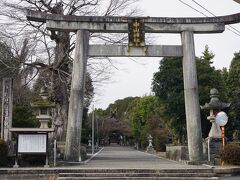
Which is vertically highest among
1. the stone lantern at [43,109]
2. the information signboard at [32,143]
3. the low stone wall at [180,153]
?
the stone lantern at [43,109]

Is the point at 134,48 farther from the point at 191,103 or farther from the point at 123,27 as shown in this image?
the point at 191,103

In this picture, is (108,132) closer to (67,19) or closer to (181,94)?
(181,94)

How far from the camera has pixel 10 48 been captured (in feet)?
104

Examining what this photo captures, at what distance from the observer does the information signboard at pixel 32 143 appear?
1920cm

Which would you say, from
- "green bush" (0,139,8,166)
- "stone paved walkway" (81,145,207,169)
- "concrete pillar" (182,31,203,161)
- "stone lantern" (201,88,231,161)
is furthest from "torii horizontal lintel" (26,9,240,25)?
"stone paved walkway" (81,145,207,169)

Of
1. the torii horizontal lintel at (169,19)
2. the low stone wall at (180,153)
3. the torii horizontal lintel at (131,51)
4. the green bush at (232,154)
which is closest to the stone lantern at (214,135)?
the low stone wall at (180,153)

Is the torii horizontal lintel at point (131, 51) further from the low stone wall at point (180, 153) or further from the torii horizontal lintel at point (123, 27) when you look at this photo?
the low stone wall at point (180, 153)

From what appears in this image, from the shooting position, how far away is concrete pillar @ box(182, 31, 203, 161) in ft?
72.1

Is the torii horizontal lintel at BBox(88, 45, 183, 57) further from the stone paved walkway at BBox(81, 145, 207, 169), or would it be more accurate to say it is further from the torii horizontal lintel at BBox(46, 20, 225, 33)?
the stone paved walkway at BBox(81, 145, 207, 169)

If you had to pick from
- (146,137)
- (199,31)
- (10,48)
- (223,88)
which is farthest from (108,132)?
(199,31)

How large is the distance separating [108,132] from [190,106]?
79947mm

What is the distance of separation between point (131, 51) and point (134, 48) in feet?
0.84

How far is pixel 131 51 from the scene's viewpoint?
913 inches

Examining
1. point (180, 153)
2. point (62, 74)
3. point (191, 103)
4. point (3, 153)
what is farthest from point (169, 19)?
point (3, 153)
